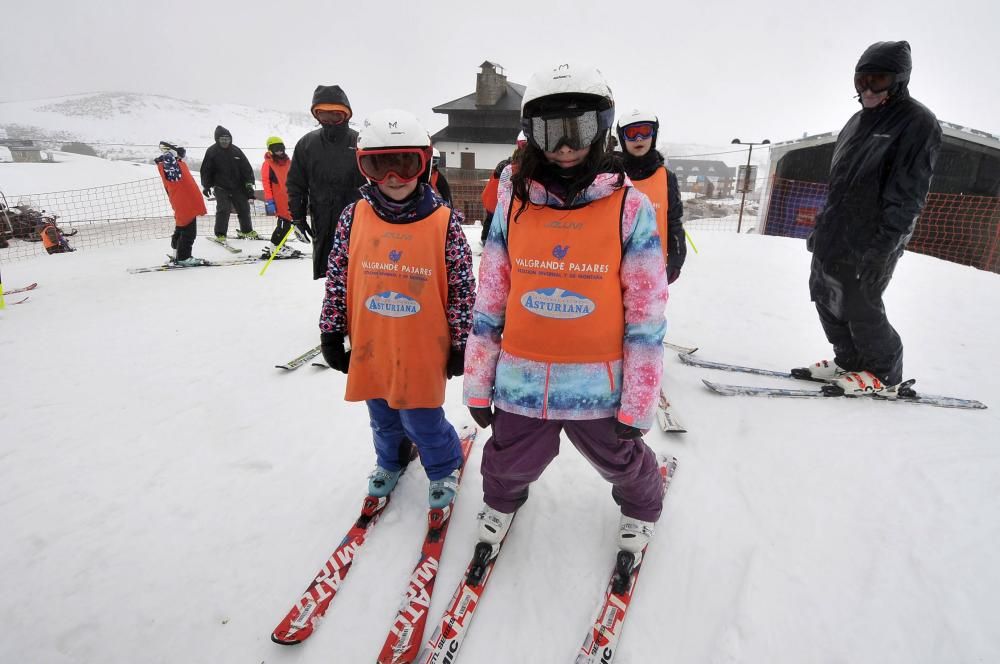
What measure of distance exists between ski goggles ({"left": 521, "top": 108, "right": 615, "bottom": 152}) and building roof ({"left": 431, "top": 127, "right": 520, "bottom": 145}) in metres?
28.8

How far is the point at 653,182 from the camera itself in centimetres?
339

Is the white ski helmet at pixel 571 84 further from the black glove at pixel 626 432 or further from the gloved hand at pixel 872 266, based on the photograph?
the gloved hand at pixel 872 266

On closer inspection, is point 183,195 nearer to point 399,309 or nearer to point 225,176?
point 225,176

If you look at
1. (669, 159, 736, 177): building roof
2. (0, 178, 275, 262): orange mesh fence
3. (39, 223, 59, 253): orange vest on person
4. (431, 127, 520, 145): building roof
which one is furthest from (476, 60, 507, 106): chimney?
(669, 159, 736, 177): building roof

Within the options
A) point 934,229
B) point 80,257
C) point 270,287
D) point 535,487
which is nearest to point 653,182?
point 535,487

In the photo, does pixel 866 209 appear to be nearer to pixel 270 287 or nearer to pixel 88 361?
pixel 88 361

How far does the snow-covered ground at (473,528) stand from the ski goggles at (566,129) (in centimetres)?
185

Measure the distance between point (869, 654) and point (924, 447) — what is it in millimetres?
1783

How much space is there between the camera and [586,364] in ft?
5.43

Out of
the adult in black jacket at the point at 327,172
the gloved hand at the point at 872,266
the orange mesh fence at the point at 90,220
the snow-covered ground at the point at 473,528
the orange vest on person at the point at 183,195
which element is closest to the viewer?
the snow-covered ground at the point at 473,528

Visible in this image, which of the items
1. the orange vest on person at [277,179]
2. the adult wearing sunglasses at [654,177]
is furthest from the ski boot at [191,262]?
the adult wearing sunglasses at [654,177]

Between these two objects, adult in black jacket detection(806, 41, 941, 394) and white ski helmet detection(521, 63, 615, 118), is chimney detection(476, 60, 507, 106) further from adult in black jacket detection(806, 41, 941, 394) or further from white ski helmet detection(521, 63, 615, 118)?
white ski helmet detection(521, 63, 615, 118)

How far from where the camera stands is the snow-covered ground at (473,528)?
1782mm

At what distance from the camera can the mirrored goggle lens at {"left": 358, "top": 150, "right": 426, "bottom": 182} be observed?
196 centimetres
